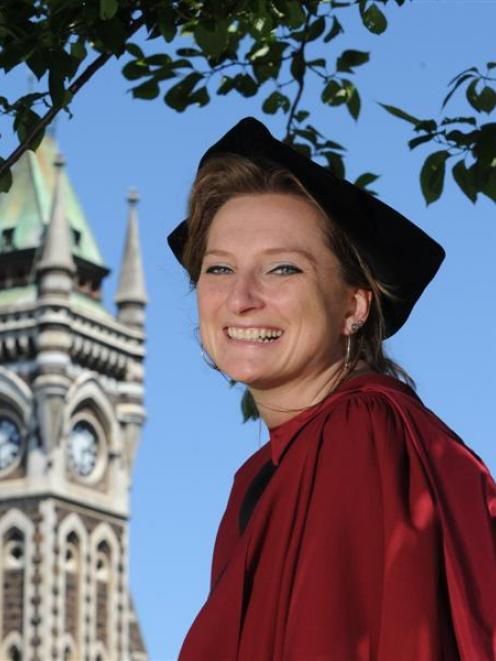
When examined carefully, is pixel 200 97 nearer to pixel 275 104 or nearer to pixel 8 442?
pixel 275 104

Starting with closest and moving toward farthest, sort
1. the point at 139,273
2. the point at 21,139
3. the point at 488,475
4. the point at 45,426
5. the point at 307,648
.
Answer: the point at 307,648, the point at 488,475, the point at 21,139, the point at 45,426, the point at 139,273

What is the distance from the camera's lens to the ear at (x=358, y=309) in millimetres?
2402

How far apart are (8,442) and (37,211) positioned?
19.7 ft

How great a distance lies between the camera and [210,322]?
242 cm

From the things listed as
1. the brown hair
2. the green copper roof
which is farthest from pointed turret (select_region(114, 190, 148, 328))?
the brown hair

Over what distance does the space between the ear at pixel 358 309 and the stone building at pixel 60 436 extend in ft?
143

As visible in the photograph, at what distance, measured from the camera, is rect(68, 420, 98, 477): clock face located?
4744cm

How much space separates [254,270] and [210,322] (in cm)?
11

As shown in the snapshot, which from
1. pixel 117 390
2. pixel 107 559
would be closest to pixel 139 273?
pixel 117 390

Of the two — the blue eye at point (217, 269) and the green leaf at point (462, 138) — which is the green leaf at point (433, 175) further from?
the blue eye at point (217, 269)

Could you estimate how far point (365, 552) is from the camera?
83.7 inches

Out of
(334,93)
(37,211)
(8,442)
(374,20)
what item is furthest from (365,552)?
(37,211)

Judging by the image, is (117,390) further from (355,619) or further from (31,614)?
(355,619)

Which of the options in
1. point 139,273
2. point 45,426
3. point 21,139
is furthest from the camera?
point 139,273
